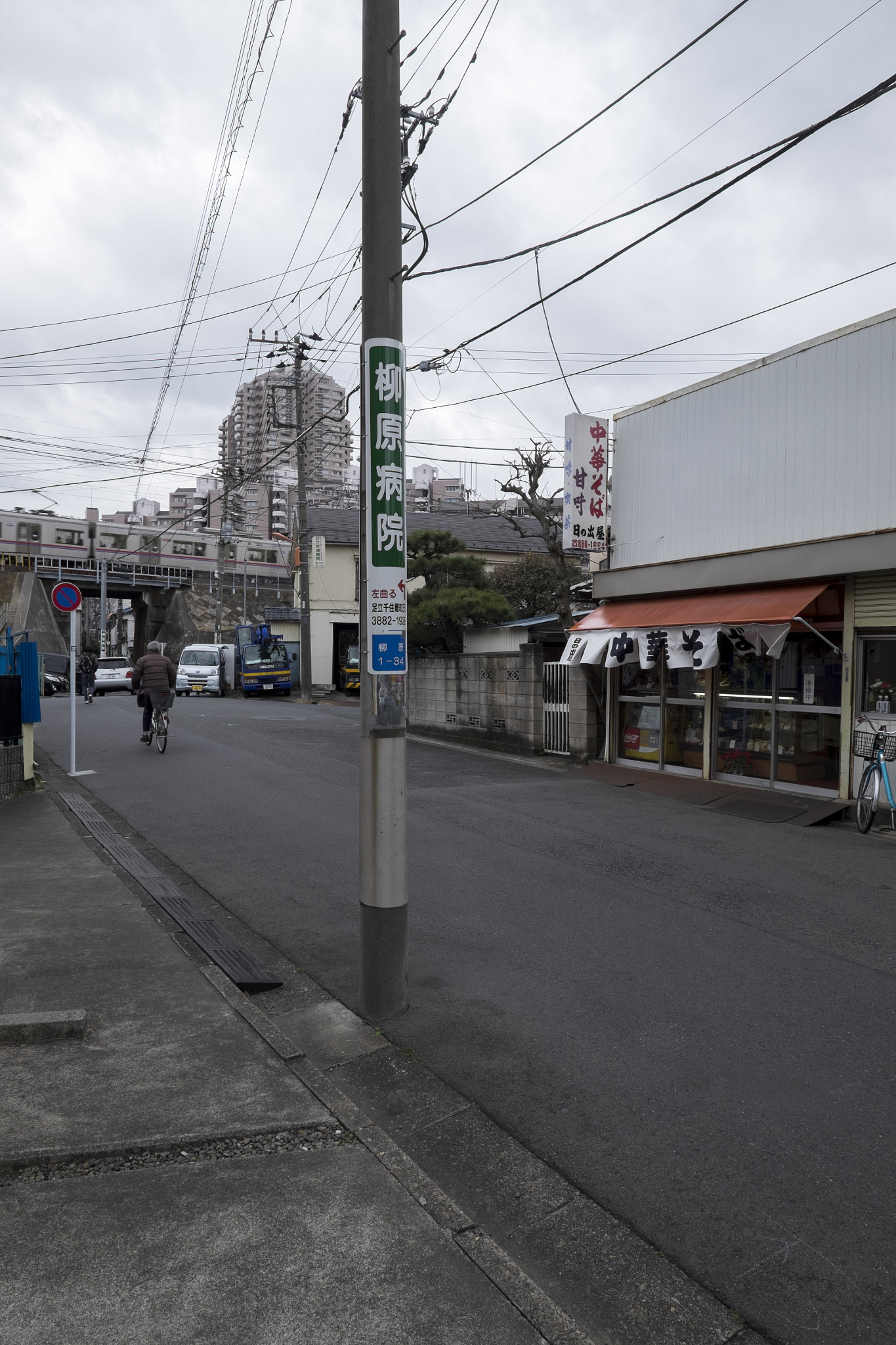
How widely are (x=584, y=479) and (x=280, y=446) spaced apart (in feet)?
125

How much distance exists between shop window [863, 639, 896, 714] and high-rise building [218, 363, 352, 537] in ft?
31.4

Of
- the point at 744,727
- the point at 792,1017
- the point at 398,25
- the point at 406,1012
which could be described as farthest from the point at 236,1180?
the point at 744,727

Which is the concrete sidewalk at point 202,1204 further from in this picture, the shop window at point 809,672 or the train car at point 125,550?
the train car at point 125,550

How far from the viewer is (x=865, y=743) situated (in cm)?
1059

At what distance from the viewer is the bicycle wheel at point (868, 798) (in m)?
10.0

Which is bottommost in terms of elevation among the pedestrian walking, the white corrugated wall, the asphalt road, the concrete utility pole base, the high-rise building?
the asphalt road

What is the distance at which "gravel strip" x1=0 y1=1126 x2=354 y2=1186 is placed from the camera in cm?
320

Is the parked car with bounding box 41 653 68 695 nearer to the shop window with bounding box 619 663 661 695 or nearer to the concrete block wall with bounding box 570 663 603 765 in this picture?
the concrete block wall with bounding box 570 663 603 765

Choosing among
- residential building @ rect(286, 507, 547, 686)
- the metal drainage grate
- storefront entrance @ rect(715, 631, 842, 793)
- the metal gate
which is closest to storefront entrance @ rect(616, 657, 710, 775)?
storefront entrance @ rect(715, 631, 842, 793)

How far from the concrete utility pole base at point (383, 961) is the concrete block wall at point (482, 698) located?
11.7 m

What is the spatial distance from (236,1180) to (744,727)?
10.9 metres

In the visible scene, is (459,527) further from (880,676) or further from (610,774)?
(880,676)

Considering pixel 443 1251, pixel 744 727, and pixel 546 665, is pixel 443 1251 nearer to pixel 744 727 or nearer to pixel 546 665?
pixel 744 727

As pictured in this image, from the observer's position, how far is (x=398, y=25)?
4832 mm
